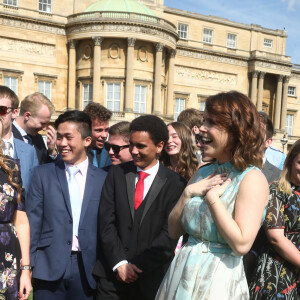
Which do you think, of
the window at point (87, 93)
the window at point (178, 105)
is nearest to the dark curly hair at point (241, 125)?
the window at point (87, 93)

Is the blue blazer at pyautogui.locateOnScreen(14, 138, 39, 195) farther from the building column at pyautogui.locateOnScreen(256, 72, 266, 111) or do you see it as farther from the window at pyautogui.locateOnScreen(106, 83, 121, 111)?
the building column at pyautogui.locateOnScreen(256, 72, 266, 111)

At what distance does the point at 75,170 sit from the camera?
4.25 metres

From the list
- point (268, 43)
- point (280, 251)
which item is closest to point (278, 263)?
point (280, 251)

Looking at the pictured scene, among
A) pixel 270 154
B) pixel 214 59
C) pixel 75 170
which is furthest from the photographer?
pixel 214 59

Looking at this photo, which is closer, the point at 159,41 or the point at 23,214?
the point at 23,214

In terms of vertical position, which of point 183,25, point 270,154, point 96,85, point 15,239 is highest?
point 183,25

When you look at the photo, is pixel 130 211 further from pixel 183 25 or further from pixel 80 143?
pixel 183 25

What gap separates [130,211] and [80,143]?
0.94 meters

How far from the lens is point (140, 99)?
32.2 meters

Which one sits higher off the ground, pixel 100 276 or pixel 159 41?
pixel 159 41

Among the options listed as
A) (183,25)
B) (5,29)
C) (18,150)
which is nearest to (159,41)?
(183,25)

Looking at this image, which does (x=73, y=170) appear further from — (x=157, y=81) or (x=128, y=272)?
(x=157, y=81)

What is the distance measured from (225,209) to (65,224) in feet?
6.24

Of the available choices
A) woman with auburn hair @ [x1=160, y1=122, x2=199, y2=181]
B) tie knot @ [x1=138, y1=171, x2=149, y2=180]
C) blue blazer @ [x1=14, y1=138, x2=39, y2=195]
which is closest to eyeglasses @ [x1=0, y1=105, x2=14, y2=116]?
blue blazer @ [x1=14, y1=138, x2=39, y2=195]
